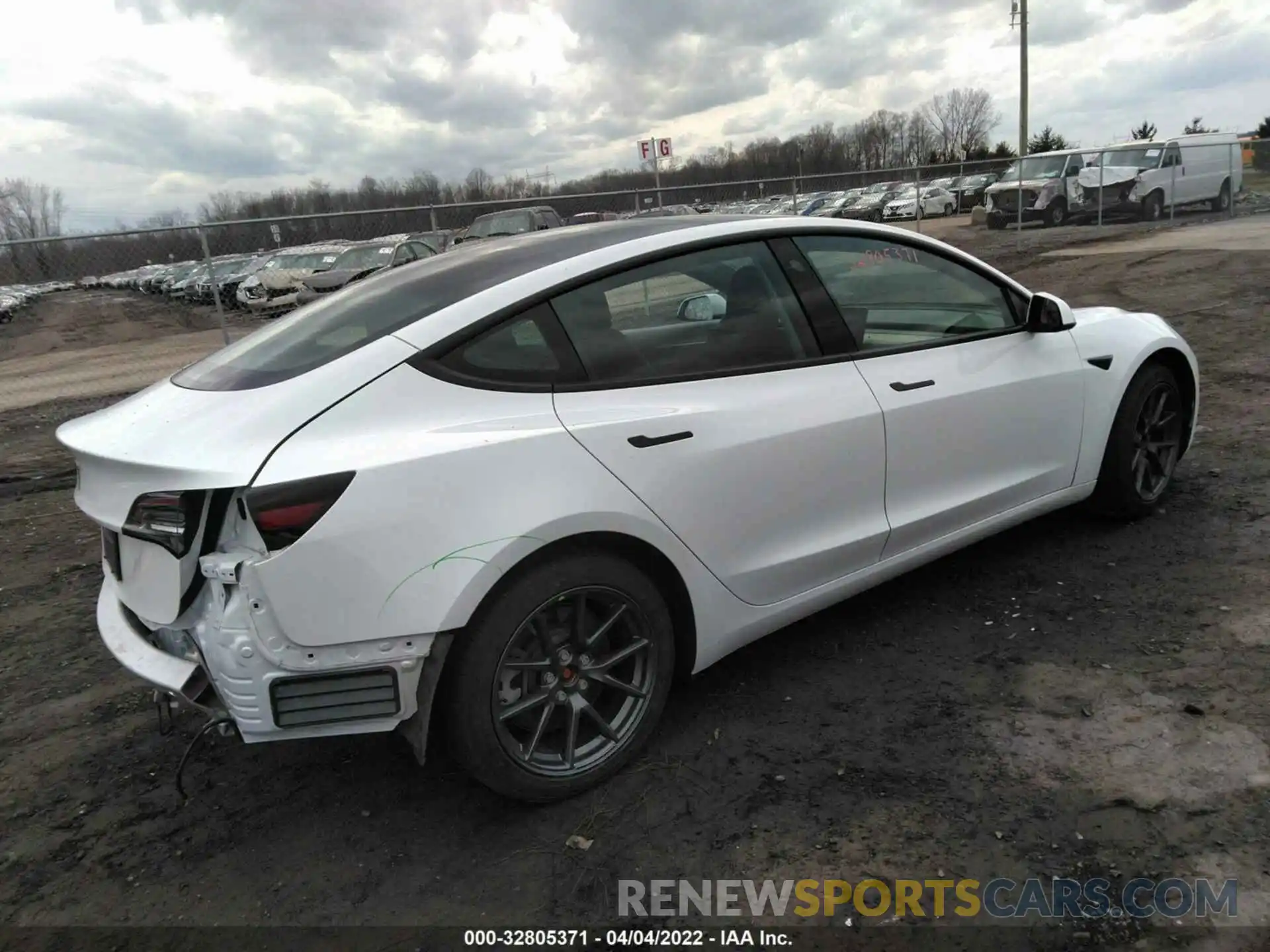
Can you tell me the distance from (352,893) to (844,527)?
6.24ft

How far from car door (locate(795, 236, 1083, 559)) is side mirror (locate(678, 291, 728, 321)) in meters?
0.44

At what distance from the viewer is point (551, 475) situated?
2.44 meters

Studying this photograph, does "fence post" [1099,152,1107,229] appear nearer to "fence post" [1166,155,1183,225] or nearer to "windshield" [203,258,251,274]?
"fence post" [1166,155,1183,225]

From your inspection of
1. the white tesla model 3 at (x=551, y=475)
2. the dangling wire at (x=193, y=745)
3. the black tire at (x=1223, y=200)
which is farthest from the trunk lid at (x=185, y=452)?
the black tire at (x=1223, y=200)

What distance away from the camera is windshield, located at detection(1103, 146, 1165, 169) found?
2108cm

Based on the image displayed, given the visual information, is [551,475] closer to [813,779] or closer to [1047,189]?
[813,779]

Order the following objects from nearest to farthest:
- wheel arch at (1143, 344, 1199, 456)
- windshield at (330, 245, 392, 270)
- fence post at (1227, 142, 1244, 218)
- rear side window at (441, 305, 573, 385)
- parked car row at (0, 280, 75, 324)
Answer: rear side window at (441, 305, 573, 385)
wheel arch at (1143, 344, 1199, 456)
parked car row at (0, 280, 75, 324)
windshield at (330, 245, 392, 270)
fence post at (1227, 142, 1244, 218)

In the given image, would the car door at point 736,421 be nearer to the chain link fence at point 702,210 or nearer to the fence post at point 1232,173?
the chain link fence at point 702,210

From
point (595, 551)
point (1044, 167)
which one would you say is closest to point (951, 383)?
point (595, 551)

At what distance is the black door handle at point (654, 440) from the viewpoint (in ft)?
8.58

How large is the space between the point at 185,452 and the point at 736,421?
157 cm

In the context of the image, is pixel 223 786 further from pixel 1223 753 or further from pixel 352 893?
pixel 1223 753

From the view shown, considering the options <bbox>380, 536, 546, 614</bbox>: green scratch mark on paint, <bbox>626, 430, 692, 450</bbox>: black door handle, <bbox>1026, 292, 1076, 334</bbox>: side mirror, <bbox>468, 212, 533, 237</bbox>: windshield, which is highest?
<bbox>468, 212, 533, 237</bbox>: windshield

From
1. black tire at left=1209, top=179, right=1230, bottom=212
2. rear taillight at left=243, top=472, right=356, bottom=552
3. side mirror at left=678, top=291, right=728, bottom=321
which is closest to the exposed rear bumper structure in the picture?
rear taillight at left=243, top=472, right=356, bottom=552
